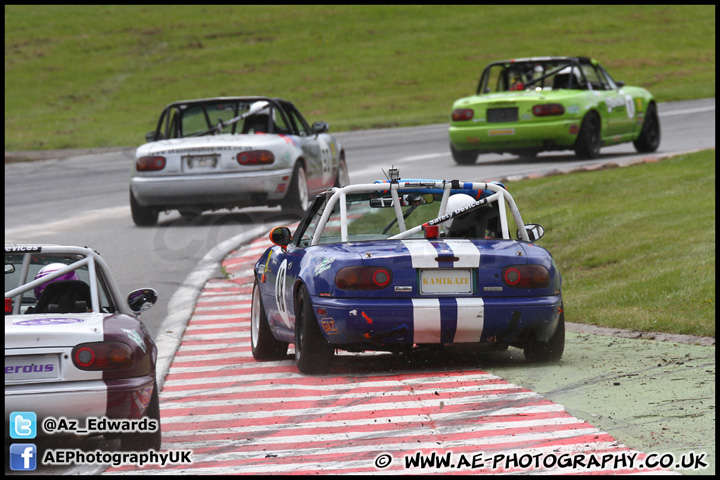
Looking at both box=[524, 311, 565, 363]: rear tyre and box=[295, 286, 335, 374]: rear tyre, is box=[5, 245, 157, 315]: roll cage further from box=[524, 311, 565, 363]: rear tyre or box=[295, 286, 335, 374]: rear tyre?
box=[524, 311, 565, 363]: rear tyre

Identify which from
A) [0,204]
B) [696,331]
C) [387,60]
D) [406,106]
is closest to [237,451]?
[696,331]

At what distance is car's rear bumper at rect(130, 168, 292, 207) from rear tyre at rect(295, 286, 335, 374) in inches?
277

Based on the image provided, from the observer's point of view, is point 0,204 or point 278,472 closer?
point 278,472

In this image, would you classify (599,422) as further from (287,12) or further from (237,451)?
(287,12)

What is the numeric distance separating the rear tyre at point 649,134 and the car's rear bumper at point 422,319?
14613 mm

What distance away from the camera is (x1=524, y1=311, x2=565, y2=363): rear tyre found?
8.23 m

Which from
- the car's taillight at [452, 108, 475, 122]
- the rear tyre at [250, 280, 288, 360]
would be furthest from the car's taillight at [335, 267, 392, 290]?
the car's taillight at [452, 108, 475, 122]

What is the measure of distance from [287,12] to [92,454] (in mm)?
57478

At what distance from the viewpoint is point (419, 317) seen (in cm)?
783

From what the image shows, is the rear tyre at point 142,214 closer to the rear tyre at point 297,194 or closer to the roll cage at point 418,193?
the rear tyre at point 297,194

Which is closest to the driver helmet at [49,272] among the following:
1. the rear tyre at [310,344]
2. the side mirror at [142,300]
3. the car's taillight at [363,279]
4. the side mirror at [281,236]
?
the side mirror at [142,300]
